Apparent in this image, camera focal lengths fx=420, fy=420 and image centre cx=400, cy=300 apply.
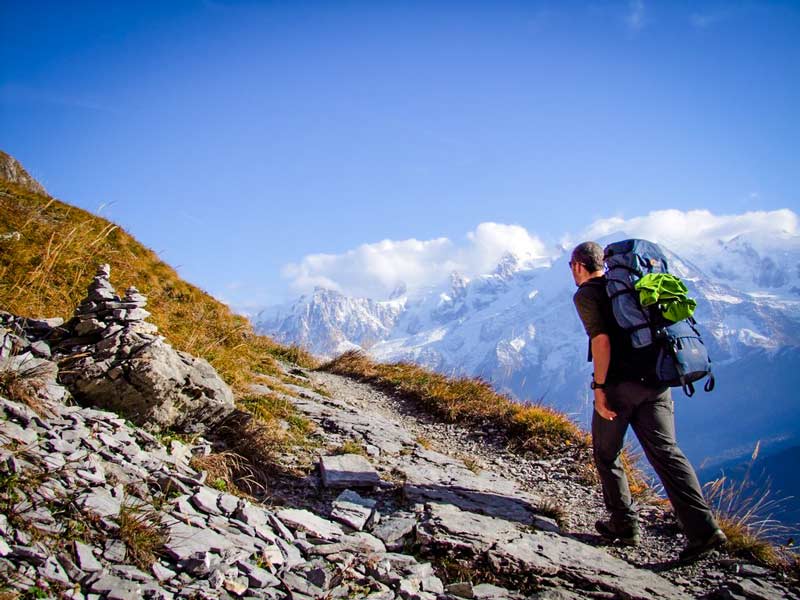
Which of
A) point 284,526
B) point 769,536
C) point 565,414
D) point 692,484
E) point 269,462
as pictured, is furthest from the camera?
point 565,414

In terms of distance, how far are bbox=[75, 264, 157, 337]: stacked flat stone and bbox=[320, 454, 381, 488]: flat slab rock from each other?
2.94 m

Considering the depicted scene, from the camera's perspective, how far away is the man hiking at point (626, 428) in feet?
14.8

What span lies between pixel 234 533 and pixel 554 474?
543cm

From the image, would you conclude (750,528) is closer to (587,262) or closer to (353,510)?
(587,262)

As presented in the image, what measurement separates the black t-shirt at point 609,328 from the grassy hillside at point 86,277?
5687mm

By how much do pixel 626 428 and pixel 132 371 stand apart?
5758mm

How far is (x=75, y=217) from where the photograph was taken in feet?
38.0

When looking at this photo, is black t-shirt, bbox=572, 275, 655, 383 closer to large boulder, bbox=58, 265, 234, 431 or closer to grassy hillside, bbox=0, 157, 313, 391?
large boulder, bbox=58, 265, 234, 431

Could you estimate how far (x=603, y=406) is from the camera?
4953 millimetres

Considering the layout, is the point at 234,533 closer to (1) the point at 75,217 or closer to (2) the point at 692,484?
(2) the point at 692,484

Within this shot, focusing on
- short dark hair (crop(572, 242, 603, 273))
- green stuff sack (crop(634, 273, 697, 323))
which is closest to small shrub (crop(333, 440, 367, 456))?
short dark hair (crop(572, 242, 603, 273))

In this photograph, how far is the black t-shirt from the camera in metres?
4.85

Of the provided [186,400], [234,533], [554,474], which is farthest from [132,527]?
[554,474]

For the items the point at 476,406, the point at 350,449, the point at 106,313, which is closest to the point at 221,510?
the point at 350,449
